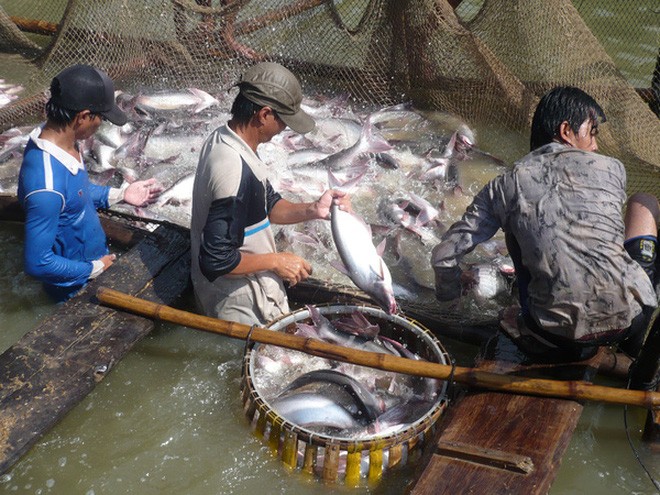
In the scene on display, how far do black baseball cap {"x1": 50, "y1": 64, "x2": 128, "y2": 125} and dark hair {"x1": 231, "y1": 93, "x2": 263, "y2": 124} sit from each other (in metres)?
0.99

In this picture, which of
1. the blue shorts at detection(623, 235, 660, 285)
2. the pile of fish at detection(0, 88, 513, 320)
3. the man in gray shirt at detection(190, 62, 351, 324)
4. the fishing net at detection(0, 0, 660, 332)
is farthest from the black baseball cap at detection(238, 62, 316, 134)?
the fishing net at detection(0, 0, 660, 332)

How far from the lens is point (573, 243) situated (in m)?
3.88

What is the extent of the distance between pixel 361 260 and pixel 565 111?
1.58 meters

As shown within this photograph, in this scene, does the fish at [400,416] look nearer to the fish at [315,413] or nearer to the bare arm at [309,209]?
the fish at [315,413]

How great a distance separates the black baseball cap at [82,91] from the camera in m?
4.40

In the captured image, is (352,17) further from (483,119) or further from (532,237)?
(532,237)

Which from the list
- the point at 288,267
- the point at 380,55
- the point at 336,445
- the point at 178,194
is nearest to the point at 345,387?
the point at 336,445

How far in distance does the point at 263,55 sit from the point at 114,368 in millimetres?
4375

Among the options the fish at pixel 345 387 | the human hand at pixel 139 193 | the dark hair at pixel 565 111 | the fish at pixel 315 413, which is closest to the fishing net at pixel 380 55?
the dark hair at pixel 565 111

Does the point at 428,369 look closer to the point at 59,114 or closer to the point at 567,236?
the point at 567,236

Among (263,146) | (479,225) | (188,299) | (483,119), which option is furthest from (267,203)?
(483,119)

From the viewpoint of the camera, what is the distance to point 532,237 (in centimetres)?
397

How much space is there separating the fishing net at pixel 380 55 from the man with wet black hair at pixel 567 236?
7.50 feet

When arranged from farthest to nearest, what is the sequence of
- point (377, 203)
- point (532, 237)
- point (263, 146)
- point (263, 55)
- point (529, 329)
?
point (263, 55), point (263, 146), point (377, 203), point (529, 329), point (532, 237)
